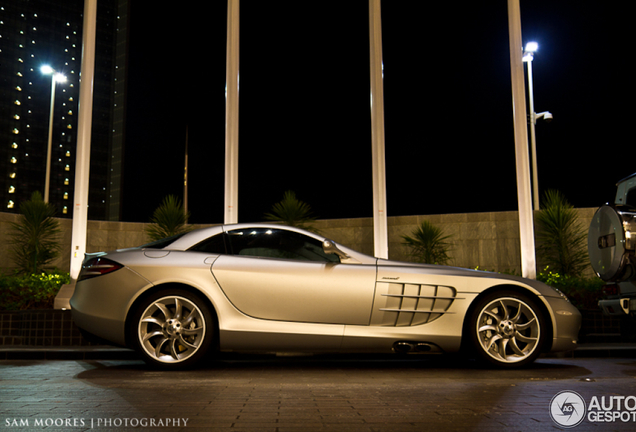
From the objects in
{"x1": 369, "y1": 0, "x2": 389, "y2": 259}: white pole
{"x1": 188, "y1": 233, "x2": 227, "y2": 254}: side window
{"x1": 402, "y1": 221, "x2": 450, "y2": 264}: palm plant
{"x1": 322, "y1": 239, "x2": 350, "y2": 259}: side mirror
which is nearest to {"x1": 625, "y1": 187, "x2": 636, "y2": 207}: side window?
{"x1": 322, "y1": 239, "x2": 350, "y2": 259}: side mirror

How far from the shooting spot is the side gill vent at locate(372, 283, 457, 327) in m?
5.38

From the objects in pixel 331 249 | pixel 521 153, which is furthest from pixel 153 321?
pixel 521 153

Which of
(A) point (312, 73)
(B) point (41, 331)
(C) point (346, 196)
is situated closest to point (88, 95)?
(B) point (41, 331)

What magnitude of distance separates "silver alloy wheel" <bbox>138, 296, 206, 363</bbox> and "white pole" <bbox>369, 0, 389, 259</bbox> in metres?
5.99

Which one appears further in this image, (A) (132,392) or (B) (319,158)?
(B) (319,158)

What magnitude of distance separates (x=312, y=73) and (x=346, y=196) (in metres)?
5.06

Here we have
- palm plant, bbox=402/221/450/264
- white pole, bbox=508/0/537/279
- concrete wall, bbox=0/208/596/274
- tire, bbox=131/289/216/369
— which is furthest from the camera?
concrete wall, bbox=0/208/596/274

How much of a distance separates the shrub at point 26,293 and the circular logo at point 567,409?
26.6 ft

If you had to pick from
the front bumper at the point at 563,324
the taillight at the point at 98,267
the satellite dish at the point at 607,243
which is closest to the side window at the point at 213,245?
the taillight at the point at 98,267

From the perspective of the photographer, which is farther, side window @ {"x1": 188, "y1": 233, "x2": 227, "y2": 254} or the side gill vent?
side window @ {"x1": 188, "y1": 233, "x2": 227, "y2": 254}

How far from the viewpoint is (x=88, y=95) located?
10516 millimetres

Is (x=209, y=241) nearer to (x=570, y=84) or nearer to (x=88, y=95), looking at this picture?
(x=88, y=95)

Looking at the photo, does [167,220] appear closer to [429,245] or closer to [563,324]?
[429,245]

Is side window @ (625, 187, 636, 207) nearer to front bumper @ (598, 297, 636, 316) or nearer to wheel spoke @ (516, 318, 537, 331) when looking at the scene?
front bumper @ (598, 297, 636, 316)
